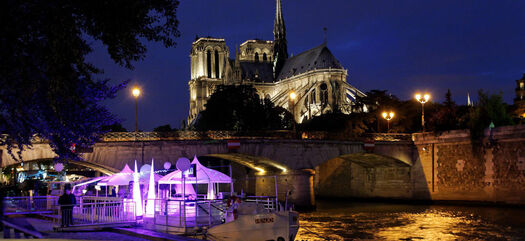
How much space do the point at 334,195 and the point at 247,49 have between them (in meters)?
95.4

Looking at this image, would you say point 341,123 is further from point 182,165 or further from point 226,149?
point 182,165

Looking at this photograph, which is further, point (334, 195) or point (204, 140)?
point (334, 195)

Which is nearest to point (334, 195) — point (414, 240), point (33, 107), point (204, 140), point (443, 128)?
point (443, 128)

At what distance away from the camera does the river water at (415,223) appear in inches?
1056

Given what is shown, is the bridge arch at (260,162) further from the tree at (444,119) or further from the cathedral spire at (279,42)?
the cathedral spire at (279,42)

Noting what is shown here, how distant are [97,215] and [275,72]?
11936cm

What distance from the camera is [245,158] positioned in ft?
141

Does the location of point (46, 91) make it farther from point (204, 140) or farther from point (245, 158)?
point (245, 158)

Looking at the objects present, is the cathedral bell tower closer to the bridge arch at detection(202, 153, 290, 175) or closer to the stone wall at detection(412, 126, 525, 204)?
the bridge arch at detection(202, 153, 290, 175)

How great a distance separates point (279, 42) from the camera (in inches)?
5591

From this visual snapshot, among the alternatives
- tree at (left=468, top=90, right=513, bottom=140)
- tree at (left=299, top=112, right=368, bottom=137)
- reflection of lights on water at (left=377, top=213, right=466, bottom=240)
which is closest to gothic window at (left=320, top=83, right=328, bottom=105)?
tree at (left=299, top=112, right=368, bottom=137)

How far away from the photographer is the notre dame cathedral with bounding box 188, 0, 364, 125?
106812mm

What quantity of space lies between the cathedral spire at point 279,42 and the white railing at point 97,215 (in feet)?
388

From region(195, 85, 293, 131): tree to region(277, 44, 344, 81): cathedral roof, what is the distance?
132 feet
